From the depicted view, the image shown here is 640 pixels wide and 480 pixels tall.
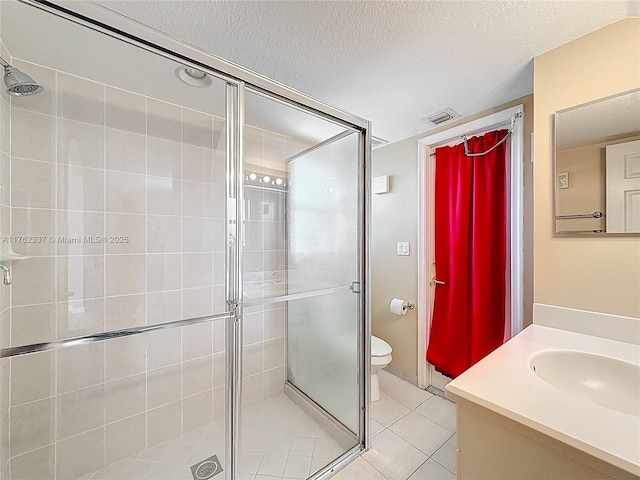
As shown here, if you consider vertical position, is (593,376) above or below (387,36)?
below

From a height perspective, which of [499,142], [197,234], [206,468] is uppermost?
[499,142]

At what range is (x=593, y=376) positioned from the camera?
1025 millimetres

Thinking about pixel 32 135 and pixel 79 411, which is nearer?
pixel 32 135

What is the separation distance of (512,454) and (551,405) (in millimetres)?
170

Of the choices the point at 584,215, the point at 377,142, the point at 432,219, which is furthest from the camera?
the point at 377,142

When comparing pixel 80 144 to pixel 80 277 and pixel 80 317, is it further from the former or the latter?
pixel 80 317

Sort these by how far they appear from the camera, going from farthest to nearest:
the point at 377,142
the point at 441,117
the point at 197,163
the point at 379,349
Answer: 1. the point at 377,142
2. the point at 379,349
3. the point at 441,117
4. the point at 197,163

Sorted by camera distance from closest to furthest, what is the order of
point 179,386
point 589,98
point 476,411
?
point 476,411 → point 589,98 → point 179,386

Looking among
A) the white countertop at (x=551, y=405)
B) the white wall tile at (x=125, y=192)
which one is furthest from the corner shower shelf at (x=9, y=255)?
the white countertop at (x=551, y=405)

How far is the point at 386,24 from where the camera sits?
116cm

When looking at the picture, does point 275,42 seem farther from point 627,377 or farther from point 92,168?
point 627,377

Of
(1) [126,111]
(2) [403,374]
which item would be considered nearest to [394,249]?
(2) [403,374]

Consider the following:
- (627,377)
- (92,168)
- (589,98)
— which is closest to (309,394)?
(627,377)

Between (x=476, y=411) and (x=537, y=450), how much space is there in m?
0.15
